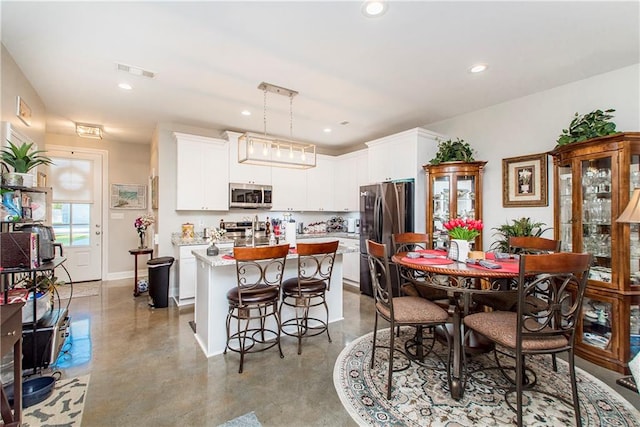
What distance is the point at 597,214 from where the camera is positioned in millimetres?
2676

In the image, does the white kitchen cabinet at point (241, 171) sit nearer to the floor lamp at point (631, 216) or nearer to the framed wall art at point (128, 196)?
the framed wall art at point (128, 196)

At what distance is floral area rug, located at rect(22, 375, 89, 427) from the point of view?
180 centimetres

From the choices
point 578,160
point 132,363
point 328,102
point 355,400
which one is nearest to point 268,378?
point 355,400

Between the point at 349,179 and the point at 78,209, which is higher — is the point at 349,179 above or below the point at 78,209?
above

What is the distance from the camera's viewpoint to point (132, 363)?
2.52m

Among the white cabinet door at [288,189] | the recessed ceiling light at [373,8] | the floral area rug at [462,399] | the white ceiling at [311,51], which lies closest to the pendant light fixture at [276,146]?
the white ceiling at [311,51]

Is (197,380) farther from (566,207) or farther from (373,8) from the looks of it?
(566,207)

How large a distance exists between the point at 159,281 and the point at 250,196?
1898 millimetres

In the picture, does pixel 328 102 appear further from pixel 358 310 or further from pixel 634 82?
pixel 634 82

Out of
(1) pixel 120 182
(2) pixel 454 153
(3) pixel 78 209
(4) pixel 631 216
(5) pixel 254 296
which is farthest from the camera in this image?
(1) pixel 120 182

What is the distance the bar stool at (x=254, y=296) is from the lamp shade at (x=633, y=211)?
2.70 metres

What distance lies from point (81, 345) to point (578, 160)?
17.1 feet

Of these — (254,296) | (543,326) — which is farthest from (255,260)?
(543,326)

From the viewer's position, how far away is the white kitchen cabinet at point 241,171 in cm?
472
